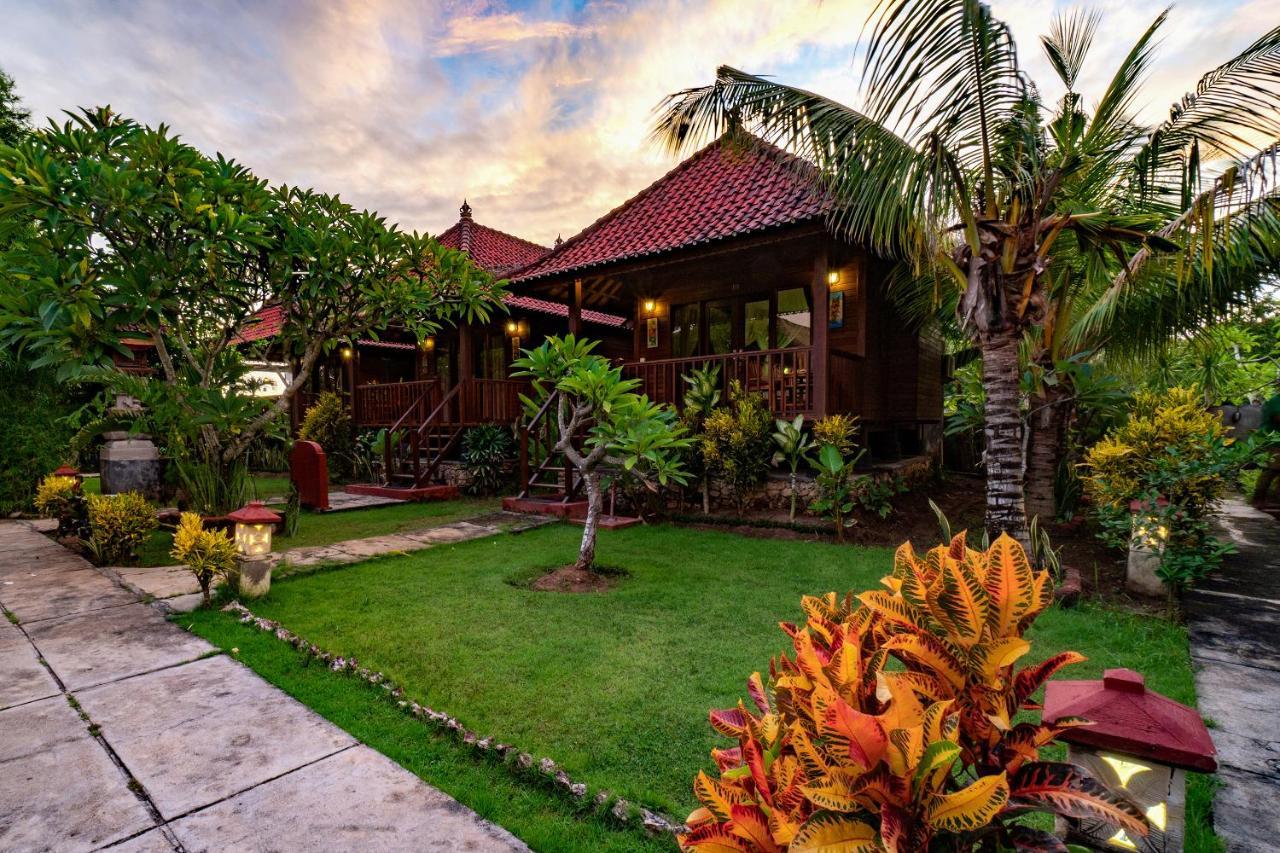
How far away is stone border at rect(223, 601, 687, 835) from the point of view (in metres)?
1.99

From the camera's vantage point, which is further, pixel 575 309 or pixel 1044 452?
pixel 575 309

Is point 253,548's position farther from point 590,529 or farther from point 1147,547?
point 1147,547

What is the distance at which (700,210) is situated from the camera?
959 centimetres

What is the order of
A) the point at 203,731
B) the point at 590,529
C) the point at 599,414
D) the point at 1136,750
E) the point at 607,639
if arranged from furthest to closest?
the point at 599,414 < the point at 590,529 < the point at 607,639 < the point at 203,731 < the point at 1136,750

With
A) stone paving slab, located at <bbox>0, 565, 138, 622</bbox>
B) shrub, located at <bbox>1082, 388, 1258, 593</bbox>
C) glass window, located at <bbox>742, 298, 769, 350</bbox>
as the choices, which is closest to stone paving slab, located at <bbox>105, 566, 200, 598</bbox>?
stone paving slab, located at <bbox>0, 565, 138, 622</bbox>

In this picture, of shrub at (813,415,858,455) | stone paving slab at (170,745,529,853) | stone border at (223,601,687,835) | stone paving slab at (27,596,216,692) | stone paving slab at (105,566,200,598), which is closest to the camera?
stone paving slab at (170,745,529,853)

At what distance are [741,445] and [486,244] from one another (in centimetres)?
1171

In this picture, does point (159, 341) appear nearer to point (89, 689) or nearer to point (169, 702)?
point (89, 689)

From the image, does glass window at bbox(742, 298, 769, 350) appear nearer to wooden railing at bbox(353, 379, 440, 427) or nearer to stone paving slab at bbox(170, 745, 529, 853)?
wooden railing at bbox(353, 379, 440, 427)

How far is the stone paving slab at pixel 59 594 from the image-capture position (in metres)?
4.24

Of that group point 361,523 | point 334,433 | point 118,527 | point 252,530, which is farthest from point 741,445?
point 334,433

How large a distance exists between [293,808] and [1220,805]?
3533 mm

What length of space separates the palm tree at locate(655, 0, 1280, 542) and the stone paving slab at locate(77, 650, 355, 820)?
5083 millimetres

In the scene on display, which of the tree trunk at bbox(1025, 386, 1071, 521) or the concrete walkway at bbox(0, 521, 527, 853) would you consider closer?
the concrete walkway at bbox(0, 521, 527, 853)
